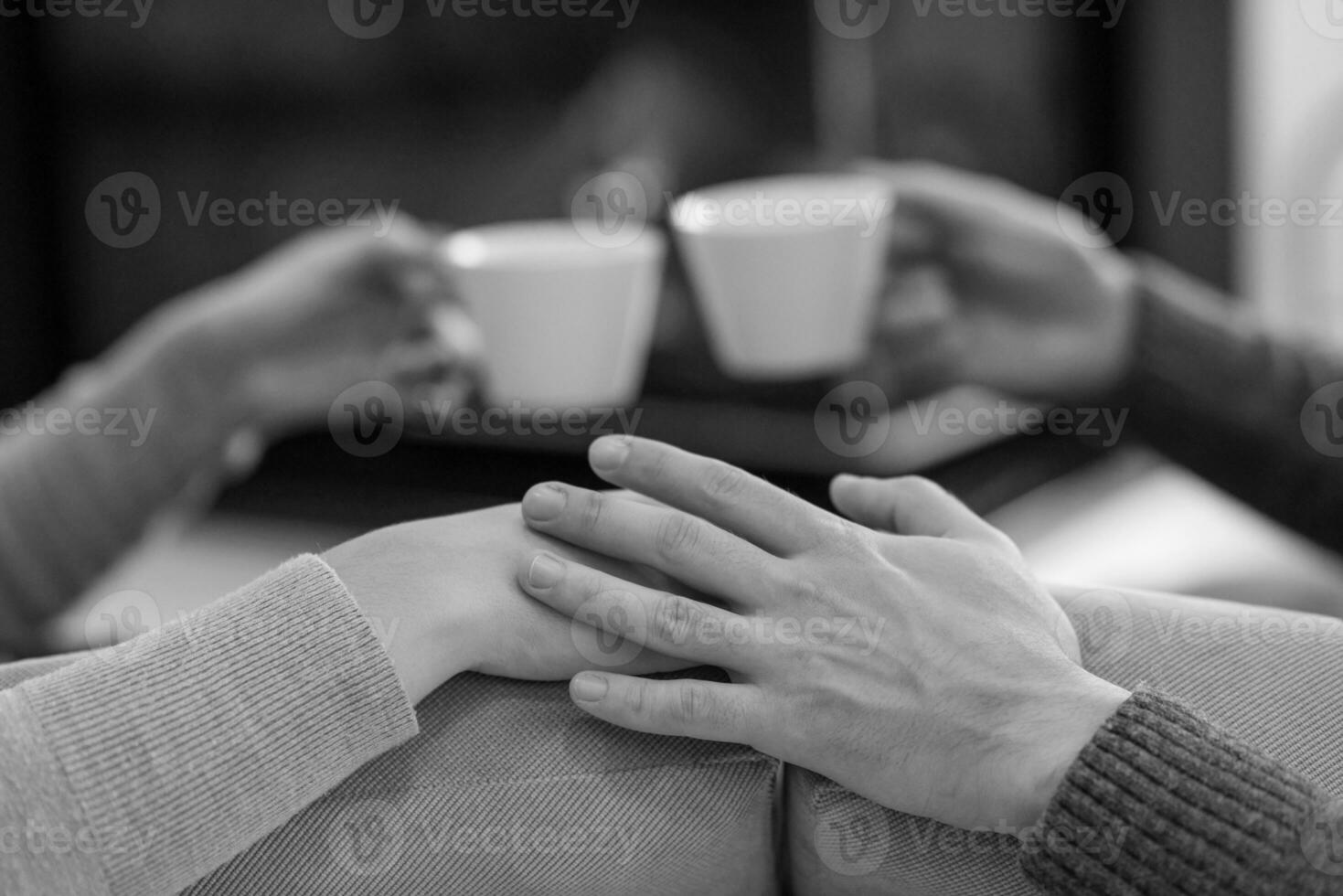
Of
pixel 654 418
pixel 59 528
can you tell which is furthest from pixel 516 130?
pixel 59 528

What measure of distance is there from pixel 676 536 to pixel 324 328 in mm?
602

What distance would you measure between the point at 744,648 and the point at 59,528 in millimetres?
669

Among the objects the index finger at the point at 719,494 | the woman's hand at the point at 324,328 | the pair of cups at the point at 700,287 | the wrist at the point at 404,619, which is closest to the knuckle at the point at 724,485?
the index finger at the point at 719,494

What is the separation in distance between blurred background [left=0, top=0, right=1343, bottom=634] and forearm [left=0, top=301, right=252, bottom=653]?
477mm

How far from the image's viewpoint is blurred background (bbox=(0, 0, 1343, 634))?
124cm

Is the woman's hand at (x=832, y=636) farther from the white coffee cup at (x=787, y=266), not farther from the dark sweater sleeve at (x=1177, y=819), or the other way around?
the white coffee cup at (x=787, y=266)

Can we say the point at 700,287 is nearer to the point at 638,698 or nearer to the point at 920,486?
the point at 920,486

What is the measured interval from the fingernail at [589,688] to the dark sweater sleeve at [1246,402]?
778mm

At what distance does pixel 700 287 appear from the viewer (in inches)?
37.3

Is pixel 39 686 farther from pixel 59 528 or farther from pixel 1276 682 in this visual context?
pixel 59 528

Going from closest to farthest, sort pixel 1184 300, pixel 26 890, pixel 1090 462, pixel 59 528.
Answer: pixel 26 890 → pixel 59 528 → pixel 1184 300 → pixel 1090 462

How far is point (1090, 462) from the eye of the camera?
143cm

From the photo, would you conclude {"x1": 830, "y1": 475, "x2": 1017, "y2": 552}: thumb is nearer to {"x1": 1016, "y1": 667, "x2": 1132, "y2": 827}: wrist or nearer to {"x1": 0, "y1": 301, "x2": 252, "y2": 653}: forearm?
{"x1": 1016, "y1": 667, "x2": 1132, "y2": 827}: wrist

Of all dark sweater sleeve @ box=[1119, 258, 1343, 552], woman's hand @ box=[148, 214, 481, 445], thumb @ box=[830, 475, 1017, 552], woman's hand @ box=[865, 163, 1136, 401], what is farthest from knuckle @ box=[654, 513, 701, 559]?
dark sweater sleeve @ box=[1119, 258, 1343, 552]
